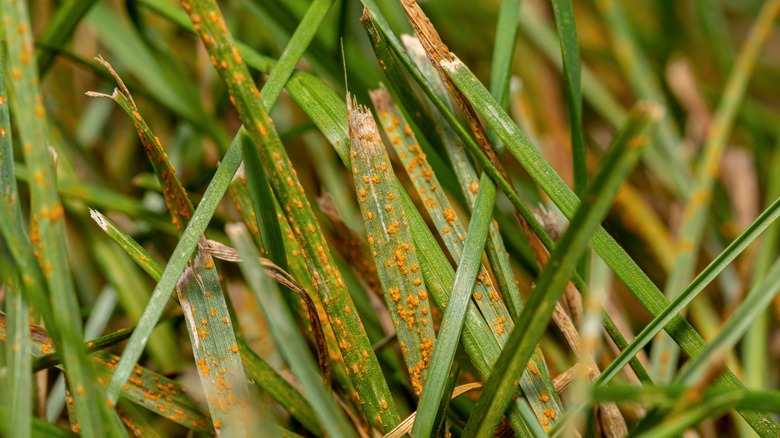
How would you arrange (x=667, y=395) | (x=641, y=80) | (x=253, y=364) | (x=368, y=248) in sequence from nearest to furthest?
(x=667, y=395), (x=253, y=364), (x=368, y=248), (x=641, y=80)

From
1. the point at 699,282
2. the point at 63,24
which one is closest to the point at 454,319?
the point at 699,282

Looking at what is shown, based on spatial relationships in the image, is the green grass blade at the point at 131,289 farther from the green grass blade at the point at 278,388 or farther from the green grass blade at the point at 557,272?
the green grass blade at the point at 557,272

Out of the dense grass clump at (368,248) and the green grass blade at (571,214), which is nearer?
the dense grass clump at (368,248)

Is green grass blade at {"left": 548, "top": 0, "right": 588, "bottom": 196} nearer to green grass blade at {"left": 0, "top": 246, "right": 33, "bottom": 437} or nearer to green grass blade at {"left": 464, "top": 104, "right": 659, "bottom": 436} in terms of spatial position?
green grass blade at {"left": 464, "top": 104, "right": 659, "bottom": 436}

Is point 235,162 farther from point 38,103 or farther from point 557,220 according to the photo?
point 557,220

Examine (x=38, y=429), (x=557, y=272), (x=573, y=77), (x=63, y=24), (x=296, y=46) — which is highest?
(x=63, y=24)

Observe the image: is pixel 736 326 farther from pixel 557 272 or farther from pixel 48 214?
pixel 48 214

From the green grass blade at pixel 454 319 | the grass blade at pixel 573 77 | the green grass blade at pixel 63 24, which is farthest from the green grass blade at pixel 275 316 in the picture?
the green grass blade at pixel 63 24

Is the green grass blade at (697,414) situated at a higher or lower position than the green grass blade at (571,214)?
lower
